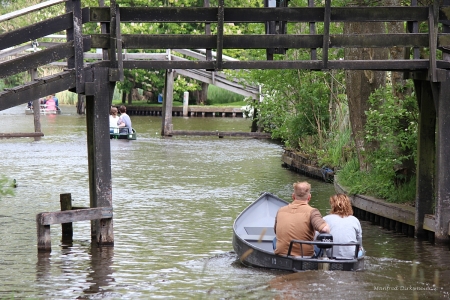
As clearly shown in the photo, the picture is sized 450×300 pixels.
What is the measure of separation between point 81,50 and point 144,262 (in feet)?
11.2

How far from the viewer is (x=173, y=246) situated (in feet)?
51.2

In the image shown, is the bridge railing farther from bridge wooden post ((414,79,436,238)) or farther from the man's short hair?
the man's short hair

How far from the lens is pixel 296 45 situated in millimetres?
15133

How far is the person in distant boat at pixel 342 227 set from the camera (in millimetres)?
12898

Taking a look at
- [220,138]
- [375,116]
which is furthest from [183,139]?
[375,116]

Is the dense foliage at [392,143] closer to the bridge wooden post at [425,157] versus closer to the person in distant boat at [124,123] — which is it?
the bridge wooden post at [425,157]

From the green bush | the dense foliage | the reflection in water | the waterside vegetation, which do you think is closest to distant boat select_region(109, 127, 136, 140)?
the waterside vegetation

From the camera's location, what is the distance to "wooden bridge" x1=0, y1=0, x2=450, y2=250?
14273 mm

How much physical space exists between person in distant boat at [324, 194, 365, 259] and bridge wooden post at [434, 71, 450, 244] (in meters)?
2.98

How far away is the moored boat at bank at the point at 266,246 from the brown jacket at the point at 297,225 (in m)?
0.18

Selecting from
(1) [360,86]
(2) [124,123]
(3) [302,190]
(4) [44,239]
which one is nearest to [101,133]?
(4) [44,239]

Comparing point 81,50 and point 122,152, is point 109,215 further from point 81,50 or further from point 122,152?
point 122,152

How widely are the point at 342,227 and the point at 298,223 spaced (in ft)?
2.02

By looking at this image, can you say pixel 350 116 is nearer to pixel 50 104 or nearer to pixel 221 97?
pixel 50 104
